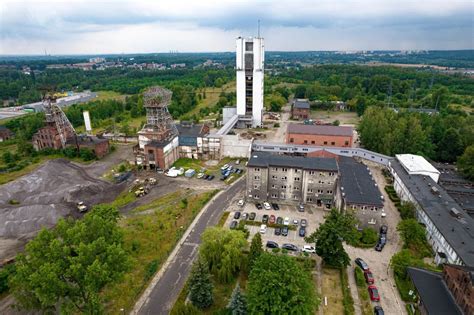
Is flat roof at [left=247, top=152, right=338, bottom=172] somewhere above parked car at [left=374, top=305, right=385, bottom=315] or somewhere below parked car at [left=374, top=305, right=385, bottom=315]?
above

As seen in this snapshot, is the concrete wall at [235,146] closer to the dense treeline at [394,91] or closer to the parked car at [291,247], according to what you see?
the parked car at [291,247]

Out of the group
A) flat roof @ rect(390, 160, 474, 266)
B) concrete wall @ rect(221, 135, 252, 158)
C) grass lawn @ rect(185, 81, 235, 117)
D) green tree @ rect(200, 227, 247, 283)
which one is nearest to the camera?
green tree @ rect(200, 227, 247, 283)

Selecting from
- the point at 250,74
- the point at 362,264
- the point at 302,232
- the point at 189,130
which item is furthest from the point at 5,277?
the point at 250,74

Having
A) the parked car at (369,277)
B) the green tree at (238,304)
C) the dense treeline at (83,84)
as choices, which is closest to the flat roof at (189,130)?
the parked car at (369,277)

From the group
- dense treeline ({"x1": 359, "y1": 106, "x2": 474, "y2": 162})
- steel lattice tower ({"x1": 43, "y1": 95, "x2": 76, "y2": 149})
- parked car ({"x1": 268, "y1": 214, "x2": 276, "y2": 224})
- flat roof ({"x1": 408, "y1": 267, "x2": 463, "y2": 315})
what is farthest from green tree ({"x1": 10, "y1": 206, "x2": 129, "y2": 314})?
dense treeline ({"x1": 359, "y1": 106, "x2": 474, "y2": 162})

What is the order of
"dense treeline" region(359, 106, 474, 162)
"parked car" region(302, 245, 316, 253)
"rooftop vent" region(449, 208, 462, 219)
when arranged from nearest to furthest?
"parked car" region(302, 245, 316, 253), "rooftop vent" region(449, 208, 462, 219), "dense treeline" region(359, 106, 474, 162)

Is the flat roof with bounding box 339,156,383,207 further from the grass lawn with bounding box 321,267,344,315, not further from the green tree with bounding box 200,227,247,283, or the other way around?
the green tree with bounding box 200,227,247,283

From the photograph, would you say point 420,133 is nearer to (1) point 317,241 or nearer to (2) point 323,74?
(1) point 317,241
